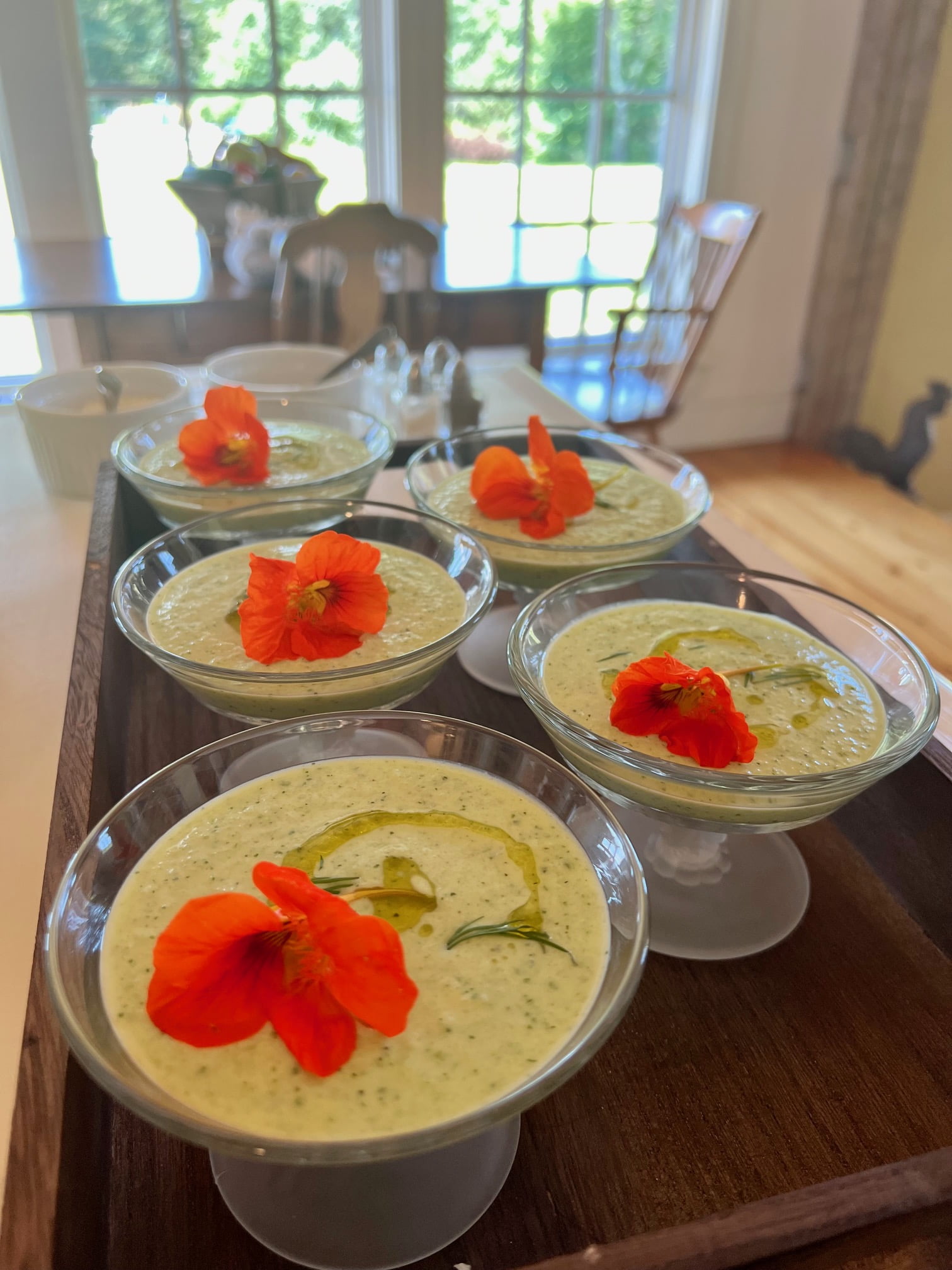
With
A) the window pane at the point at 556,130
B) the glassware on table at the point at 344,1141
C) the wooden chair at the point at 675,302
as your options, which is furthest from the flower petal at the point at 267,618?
the window pane at the point at 556,130

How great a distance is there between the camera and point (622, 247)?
368cm

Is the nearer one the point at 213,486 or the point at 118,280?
the point at 213,486

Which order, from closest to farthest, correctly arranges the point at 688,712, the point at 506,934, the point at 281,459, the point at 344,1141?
the point at 344,1141 < the point at 506,934 < the point at 688,712 < the point at 281,459

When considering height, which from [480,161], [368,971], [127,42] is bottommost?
[368,971]

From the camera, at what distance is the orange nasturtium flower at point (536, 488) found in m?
1.04

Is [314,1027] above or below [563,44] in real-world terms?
below

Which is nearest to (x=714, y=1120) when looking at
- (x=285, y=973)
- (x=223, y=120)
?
(x=285, y=973)

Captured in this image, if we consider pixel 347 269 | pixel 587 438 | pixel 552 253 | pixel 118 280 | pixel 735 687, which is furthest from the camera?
pixel 552 253

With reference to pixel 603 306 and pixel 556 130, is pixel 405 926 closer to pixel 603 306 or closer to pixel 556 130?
pixel 556 130

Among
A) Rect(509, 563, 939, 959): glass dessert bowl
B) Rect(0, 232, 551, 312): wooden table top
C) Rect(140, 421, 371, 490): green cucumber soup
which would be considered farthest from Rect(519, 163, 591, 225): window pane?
Rect(509, 563, 939, 959): glass dessert bowl

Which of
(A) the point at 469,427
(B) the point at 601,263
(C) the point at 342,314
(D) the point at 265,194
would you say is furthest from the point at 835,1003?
(B) the point at 601,263

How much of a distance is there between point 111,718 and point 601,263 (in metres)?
3.28

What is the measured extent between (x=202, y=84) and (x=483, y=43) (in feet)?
3.13

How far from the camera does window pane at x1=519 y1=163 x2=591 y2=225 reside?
3410 millimetres
